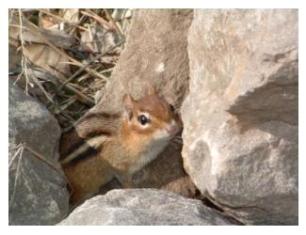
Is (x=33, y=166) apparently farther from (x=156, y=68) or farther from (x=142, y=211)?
(x=156, y=68)

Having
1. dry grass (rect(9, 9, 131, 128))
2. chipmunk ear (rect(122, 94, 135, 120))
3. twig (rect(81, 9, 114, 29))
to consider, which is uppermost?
twig (rect(81, 9, 114, 29))

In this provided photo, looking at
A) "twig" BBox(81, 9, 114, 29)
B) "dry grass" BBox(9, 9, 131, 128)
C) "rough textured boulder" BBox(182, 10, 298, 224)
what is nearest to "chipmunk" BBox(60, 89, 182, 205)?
"dry grass" BBox(9, 9, 131, 128)

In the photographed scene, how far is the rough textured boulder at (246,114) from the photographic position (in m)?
3.56

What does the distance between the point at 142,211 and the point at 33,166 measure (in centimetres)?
81

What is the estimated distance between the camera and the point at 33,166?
4.34 meters

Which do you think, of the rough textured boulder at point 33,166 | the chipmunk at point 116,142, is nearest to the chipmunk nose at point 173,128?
the chipmunk at point 116,142

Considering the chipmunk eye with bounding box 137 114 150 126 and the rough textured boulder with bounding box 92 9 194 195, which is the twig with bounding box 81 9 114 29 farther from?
the chipmunk eye with bounding box 137 114 150 126

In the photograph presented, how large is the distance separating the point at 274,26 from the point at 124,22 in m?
2.16

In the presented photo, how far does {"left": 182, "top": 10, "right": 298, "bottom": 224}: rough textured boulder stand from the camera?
3.56 meters

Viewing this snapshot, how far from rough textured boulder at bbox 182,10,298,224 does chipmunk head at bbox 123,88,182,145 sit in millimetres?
404

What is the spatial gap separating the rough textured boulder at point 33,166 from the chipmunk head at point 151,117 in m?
0.53

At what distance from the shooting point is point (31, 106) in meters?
4.60

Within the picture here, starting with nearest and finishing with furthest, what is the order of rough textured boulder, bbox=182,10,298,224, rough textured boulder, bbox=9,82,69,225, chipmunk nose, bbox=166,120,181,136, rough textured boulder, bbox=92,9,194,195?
rough textured boulder, bbox=182,10,298,224, rough textured boulder, bbox=9,82,69,225, chipmunk nose, bbox=166,120,181,136, rough textured boulder, bbox=92,9,194,195

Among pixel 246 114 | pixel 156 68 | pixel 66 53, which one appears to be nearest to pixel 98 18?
pixel 66 53
